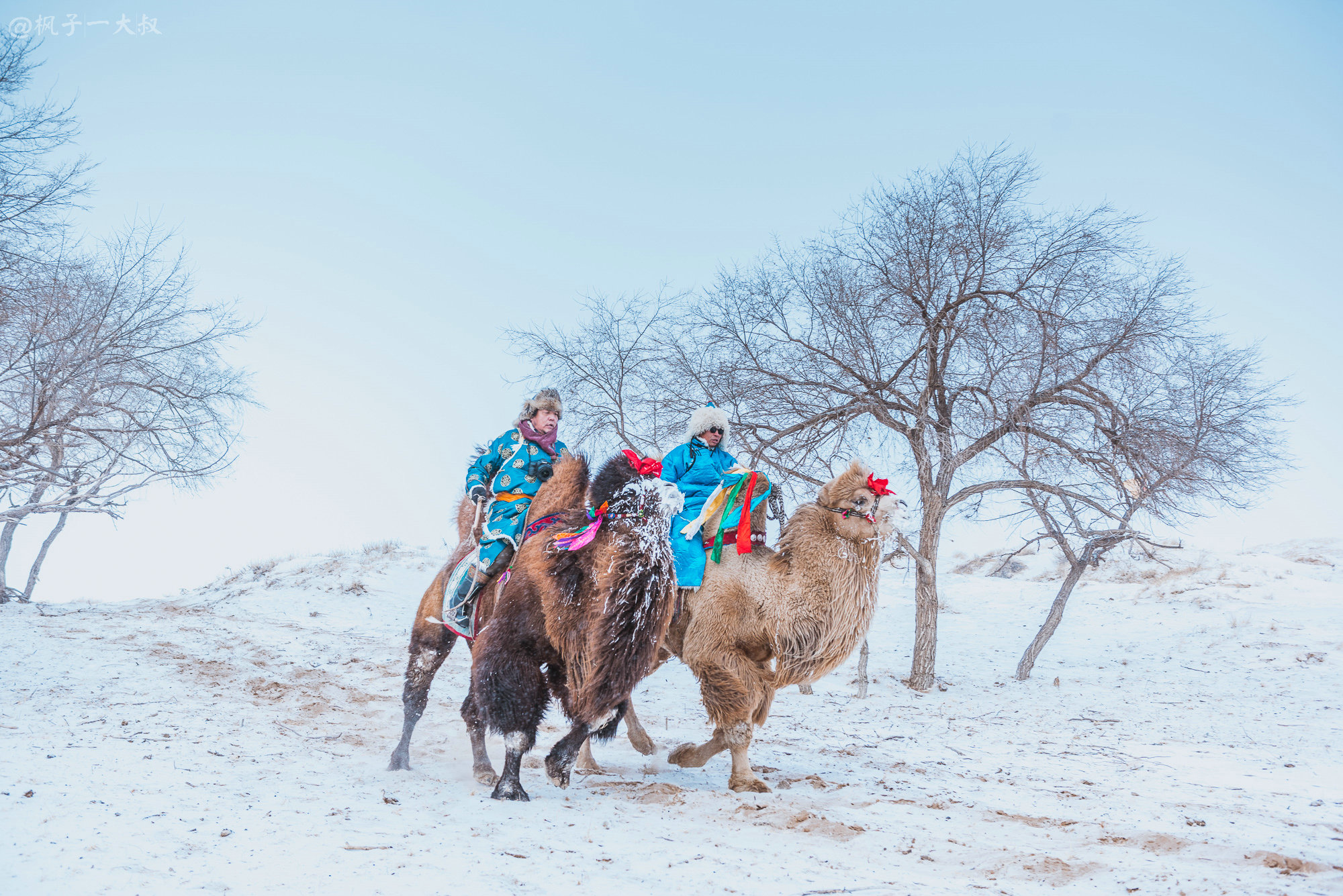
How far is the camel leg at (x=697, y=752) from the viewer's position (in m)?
5.66

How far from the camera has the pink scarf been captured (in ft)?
19.1

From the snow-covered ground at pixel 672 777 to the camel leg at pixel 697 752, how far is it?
0.45 feet

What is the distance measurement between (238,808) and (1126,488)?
1072cm

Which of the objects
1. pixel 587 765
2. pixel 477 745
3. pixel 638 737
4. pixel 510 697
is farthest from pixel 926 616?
pixel 510 697

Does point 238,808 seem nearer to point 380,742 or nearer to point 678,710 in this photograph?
point 380,742

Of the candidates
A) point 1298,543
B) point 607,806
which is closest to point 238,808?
point 607,806

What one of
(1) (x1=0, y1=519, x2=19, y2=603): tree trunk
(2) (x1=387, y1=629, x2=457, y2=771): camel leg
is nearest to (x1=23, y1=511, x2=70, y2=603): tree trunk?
(1) (x1=0, y1=519, x2=19, y2=603): tree trunk

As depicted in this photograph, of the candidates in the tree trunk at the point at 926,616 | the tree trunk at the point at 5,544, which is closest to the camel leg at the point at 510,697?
the tree trunk at the point at 926,616

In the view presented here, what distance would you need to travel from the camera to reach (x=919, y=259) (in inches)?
457

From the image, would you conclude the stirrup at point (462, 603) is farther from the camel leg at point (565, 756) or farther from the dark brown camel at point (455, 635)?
the camel leg at point (565, 756)

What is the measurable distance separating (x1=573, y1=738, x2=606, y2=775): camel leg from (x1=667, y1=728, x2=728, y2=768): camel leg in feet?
1.74

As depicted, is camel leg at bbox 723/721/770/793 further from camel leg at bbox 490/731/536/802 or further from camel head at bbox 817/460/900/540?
camel head at bbox 817/460/900/540

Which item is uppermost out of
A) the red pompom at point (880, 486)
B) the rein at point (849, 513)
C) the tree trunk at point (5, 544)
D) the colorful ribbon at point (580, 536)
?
the red pompom at point (880, 486)

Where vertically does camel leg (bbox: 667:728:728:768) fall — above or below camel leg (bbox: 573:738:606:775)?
above
